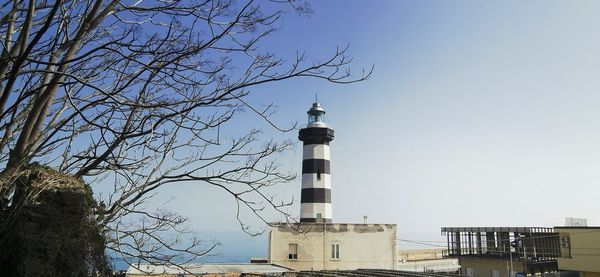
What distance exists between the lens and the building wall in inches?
1145

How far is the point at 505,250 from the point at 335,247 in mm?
13000

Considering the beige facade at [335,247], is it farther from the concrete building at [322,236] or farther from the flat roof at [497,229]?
the flat roof at [497,229]

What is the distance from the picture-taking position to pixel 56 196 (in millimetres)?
4062

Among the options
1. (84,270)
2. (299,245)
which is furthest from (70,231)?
(299,245)

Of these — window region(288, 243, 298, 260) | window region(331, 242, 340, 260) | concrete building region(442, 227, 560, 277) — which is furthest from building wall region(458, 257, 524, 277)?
window region(288, 243, 298, 260)

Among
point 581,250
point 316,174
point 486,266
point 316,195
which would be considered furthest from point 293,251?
point 486,266

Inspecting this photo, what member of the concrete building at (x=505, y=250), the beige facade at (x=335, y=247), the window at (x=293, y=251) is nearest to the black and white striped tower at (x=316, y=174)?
the beige facade at (x=335, y=247)

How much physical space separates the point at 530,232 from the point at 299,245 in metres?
15.5

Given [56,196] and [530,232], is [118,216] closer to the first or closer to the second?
[56,196]

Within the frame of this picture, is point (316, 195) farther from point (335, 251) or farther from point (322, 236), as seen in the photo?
point (335, 251)

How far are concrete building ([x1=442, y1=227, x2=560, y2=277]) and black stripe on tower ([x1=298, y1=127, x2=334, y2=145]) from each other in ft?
40.5

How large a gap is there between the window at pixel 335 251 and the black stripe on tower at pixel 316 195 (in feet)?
9.16

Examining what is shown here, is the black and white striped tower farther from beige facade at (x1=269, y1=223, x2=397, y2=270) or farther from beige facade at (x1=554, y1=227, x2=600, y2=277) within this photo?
beige facade at (x1=554, y1=227, x2=600, y2=277)

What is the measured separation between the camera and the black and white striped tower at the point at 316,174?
2636 centimetres
